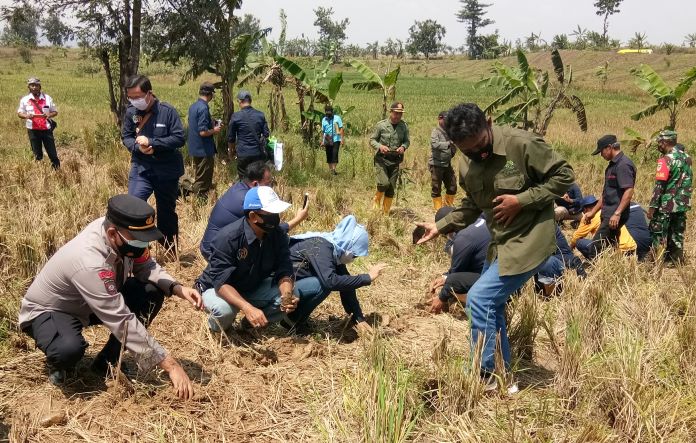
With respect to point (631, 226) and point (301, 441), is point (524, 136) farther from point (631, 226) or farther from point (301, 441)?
point (631, 226)

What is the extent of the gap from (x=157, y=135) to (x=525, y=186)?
366 cm

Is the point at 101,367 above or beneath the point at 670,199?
beneath

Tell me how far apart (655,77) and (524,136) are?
11.0 m

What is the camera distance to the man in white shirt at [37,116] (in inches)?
356

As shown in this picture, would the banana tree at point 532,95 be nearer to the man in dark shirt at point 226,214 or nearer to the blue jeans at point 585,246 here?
the blue jeans at point 585,246

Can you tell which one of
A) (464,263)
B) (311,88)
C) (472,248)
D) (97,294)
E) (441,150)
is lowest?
(464,263)

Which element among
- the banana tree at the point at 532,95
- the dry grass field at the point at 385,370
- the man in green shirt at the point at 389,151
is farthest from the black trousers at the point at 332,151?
the dry grass field at the point at 385,370

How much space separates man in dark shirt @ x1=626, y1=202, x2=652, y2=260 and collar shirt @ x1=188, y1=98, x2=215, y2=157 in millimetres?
5575

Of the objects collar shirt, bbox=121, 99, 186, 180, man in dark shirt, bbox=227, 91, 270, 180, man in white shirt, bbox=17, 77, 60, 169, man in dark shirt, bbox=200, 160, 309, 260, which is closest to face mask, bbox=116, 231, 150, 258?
man in dark shirt, bbox=200, 160, 309, 260

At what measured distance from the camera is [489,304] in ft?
10.6

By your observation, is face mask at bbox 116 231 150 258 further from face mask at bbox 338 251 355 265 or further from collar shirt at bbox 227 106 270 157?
collar shirt at bbox 227 106 270 157

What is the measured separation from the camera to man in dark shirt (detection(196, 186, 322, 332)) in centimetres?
366

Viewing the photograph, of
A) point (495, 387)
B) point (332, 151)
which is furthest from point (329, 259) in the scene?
point (332, 151)

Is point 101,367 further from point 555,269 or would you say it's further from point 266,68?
Answer: point 266,68
